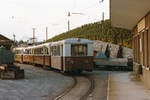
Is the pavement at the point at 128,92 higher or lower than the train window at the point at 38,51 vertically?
lower

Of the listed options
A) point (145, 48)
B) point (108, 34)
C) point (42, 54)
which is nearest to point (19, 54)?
point (42, 54)

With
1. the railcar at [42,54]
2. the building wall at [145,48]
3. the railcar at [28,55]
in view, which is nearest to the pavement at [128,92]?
the building wall at [145,48]

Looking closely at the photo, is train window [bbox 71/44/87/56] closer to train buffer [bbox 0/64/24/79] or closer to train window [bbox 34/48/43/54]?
train buffer [bbox 0/64/24/79]

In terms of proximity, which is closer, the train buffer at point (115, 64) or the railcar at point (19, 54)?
the train buffer at point (115, 64)

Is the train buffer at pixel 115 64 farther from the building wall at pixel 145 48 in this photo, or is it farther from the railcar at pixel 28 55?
the building wall at pixel 145 48

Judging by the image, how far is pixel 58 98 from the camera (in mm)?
11031

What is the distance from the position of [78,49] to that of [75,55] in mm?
548

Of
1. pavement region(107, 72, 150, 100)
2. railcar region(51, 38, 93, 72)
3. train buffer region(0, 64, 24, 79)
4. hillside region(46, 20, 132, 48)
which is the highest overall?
hillside region(46, 20, 132, 48)

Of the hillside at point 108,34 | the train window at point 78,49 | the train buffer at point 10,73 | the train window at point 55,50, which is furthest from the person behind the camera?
the hillside at point 108,34

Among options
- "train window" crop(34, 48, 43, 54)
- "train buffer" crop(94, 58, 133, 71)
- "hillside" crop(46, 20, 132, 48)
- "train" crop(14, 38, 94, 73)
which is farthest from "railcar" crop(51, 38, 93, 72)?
"hillside" crop(46, 20, 132, 48)

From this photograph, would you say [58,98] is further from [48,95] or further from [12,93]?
[12,93]

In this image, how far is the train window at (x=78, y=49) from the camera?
20281 mm

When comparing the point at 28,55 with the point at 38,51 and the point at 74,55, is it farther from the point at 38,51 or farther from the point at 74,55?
the point at 74,55

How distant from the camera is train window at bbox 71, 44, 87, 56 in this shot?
20281mm
